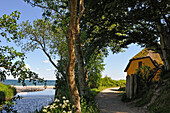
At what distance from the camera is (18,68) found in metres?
4.40

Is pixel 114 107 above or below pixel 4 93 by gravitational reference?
above

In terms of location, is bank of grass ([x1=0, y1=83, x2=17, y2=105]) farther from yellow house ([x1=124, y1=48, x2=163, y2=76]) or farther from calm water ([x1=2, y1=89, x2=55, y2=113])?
yellow house ([x1=124, y1=48, x2=163, y2=76])

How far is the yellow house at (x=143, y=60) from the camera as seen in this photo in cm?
2217

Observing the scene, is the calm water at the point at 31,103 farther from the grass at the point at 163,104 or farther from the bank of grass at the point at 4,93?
the grass at the point at 163,104

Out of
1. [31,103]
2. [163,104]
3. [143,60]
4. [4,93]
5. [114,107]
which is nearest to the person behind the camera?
[163,104]

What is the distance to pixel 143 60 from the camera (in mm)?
23172

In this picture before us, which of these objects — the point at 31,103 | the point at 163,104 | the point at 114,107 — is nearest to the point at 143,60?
the point at 114,107

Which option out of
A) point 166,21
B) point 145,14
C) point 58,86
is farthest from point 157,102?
point 58,86

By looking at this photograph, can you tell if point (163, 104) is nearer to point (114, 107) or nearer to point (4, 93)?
point (114, 107)

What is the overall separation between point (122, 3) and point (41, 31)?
17242 millimetres

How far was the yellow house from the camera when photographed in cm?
2217

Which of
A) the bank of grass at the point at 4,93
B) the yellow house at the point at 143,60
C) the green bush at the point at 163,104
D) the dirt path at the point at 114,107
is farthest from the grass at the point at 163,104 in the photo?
the bank of grass at the point at 4,93

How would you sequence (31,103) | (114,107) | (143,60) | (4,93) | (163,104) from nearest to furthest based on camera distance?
(163,104), (114,107), (31,103), (4,93), (143,60)

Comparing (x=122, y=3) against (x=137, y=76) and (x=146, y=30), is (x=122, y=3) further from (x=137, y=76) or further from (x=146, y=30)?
(x=137, y=76)
